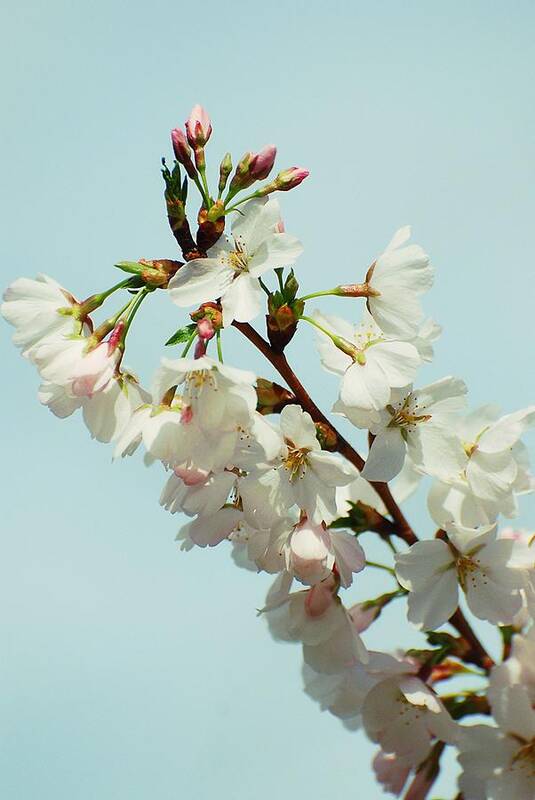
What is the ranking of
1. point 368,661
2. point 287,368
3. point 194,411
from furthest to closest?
point 368,661 < point 287,368 < point 194,411

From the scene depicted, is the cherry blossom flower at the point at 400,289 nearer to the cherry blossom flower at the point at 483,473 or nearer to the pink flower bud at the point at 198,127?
the cherry blossom flower at the point at 483,473

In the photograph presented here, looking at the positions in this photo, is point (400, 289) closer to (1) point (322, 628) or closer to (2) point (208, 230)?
(2) point (208, 230)

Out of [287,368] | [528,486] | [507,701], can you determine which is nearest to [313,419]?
[287,368]

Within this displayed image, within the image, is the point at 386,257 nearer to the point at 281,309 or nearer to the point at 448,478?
the point at 281,309

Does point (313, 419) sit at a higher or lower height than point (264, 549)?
higher

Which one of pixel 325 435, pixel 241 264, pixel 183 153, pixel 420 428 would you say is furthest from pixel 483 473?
pixel 183 153

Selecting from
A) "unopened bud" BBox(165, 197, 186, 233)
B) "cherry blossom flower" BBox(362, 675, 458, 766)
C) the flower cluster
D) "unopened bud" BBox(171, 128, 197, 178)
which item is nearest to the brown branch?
the flower cluster

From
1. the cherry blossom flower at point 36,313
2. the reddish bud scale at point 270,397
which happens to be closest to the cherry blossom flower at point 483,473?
the reddish bud scale at point 270,397

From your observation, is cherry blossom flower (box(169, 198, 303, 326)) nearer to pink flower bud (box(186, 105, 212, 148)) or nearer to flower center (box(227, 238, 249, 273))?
flower center (box(227, 238, 249, 273))
